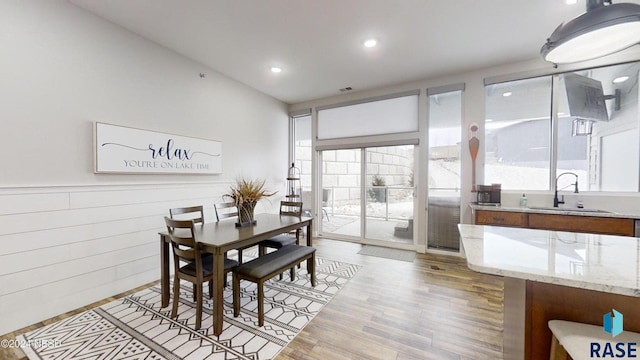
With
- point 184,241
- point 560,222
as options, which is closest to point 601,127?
point 560,222

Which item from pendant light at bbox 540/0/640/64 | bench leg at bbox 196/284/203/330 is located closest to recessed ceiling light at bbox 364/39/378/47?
pendant light at bbox 540/0/640/64

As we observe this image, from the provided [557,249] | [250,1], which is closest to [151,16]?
[250,1]

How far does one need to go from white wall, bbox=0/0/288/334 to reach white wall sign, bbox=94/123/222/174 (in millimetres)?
96

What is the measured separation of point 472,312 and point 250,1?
3.68m

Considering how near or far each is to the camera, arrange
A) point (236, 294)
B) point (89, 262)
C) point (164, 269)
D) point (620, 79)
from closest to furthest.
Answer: point (236, 294) < point (164, 269) < point (89, 262) < point (620, 79)

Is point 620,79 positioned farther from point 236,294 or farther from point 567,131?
Answer: point 236,294

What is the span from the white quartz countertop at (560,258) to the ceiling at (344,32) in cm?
224

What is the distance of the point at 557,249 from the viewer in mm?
1275

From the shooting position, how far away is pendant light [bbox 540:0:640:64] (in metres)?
1.21

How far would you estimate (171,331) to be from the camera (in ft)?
6.84

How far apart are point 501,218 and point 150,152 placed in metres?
4.50

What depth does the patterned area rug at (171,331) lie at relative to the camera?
184cm

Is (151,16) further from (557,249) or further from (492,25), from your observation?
(557,249)

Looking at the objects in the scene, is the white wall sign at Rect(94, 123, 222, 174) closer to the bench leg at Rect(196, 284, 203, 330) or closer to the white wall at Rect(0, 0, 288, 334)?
the white wall at Rect(0, 0, 288, 334)
